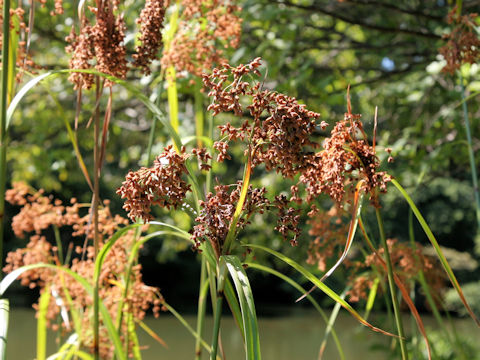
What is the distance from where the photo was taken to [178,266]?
12305 millimetres

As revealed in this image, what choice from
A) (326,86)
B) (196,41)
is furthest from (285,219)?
(326,86)

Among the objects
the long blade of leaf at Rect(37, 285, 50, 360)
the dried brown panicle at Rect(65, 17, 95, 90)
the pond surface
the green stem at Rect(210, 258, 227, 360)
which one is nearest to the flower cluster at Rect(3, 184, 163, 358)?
the long blade of leaf at Rect(37, 285, 50, 360)

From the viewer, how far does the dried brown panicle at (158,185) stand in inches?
23.3

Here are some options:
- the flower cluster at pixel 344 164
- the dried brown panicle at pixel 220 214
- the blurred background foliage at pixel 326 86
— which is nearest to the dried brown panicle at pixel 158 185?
the dried brown panicle at pixel 220 214

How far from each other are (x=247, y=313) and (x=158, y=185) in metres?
0.17

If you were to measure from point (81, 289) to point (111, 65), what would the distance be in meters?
0.54

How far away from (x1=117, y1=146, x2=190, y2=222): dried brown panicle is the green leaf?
0.34 ft

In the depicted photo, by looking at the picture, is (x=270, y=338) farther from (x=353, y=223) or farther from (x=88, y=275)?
(x=353, y=223)

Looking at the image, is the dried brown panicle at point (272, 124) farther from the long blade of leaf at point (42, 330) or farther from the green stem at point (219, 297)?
the long blade of leaf at point (42, 330)

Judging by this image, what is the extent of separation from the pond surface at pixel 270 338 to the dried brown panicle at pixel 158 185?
4.81m

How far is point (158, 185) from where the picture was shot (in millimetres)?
592

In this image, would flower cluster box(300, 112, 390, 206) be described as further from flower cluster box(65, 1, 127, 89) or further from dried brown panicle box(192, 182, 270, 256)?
flower cluster box(65, 1, 127, 89)

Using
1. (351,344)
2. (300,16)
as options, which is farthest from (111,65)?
(351,344)

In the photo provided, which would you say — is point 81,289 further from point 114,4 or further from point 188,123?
point 188,123
